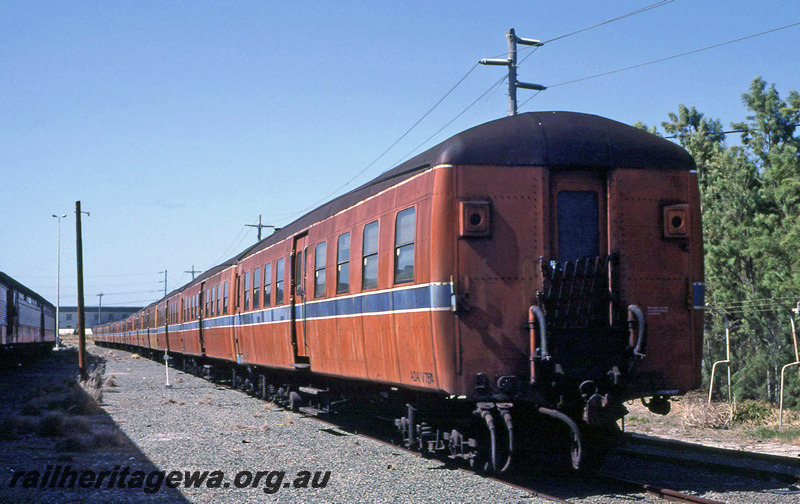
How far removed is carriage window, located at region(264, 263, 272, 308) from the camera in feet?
49.5

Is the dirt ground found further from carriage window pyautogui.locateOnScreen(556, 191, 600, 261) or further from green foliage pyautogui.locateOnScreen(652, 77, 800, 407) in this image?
carriage window pyautogui.locateOnScreen(556, 191, 600, 261)

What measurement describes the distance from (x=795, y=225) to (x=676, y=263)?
8.31m

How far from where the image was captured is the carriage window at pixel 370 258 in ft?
30.7

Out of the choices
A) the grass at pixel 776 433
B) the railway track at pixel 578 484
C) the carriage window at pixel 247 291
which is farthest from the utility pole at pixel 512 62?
the railway track at pixel 578 484

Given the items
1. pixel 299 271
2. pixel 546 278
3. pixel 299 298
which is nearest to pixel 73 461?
pixel 299 298

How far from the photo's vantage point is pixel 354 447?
34.3 ft

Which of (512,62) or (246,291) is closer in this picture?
(512,62)

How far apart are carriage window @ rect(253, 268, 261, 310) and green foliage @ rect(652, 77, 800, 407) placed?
8.87 metres

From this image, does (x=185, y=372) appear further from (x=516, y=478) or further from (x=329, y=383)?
(x=516, y=478)

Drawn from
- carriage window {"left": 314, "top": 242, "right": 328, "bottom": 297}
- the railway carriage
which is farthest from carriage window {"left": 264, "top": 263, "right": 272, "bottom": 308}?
the railway carriage

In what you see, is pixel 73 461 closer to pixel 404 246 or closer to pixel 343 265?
pixel 343 265

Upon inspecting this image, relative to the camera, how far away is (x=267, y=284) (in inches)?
605

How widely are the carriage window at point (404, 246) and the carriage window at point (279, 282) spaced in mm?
5764

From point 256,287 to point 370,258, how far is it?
7.44 m
